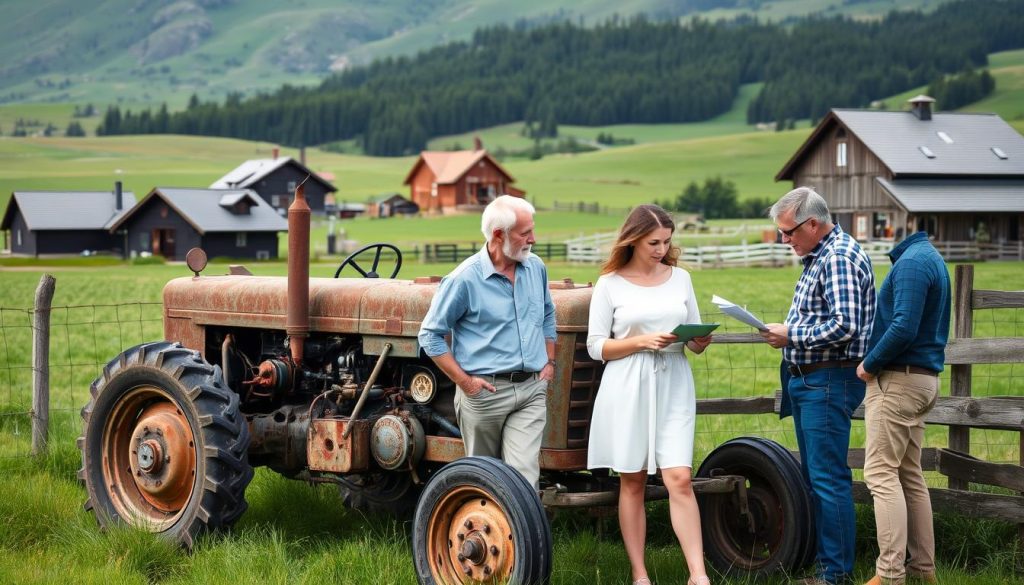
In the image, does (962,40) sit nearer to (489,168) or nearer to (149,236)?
(489,168)

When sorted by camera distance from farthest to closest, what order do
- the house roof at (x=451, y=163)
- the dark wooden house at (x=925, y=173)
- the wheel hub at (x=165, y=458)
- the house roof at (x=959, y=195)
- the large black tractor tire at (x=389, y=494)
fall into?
1. the house roof at (x=451, y=163)
2. the dark wooden house at (x=925, y=173)
3. the house roof at (x=959, y=195)
4. the large black tractor tire at (x=389, y=494)
5. the wheel hub at (x=165, y=458)

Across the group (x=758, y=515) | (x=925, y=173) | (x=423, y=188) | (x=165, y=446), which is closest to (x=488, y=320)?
(x=758, y=515)

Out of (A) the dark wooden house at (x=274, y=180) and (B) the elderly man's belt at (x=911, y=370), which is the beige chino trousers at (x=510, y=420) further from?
(A) the dark wooden house at (x=274, y=180)

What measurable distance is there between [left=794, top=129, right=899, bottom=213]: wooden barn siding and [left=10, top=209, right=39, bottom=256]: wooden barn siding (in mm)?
39933

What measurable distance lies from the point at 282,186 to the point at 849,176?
46.7 metres

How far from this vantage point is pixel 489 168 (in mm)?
98375

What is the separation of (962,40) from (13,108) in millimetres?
156580

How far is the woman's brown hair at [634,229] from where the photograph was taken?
18.1 ft

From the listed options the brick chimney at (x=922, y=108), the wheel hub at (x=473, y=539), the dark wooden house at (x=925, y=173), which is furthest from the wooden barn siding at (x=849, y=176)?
the wheel hub at (x=473, y=539)

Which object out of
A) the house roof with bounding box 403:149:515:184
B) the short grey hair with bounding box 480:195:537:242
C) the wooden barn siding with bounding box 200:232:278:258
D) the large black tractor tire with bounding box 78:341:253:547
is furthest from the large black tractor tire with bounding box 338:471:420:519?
the house roof with bounding box 403:149:515:184

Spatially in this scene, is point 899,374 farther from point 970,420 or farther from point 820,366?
point 970,420

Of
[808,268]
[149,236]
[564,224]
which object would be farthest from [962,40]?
[808,268]

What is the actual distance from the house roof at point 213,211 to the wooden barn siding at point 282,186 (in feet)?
68.6

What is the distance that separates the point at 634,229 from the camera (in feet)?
18.1
